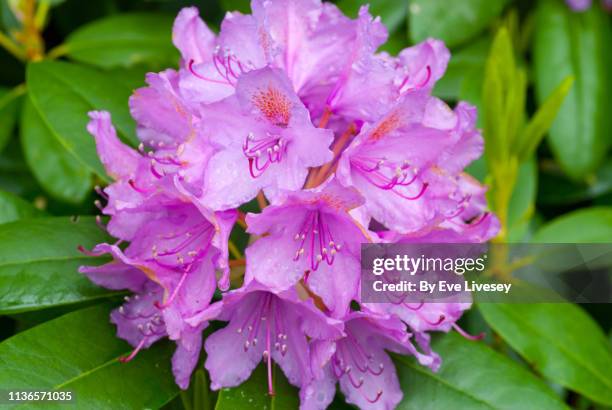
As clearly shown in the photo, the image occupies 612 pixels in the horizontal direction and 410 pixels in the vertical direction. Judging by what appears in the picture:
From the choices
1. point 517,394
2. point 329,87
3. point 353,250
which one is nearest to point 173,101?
point 329,87

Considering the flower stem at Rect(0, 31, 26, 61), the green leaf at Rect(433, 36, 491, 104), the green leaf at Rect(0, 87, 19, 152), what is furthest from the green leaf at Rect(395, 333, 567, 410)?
the flower stem at Rect(0, 31, 26, 61)

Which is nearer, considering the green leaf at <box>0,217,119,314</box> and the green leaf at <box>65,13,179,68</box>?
the green leaf at <box>0,217,119,314</box>

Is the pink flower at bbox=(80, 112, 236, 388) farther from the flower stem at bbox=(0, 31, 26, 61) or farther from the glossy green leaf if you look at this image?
the glossy green leaf

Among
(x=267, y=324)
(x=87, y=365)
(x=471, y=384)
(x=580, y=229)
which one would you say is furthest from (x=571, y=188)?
(x=87, y=365)

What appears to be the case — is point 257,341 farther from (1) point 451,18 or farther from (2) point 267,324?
(1) point 451,18

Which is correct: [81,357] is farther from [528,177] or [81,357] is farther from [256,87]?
[528,177]

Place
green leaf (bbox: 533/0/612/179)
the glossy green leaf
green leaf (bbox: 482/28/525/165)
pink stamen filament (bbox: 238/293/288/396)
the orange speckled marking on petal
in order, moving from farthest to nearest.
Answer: the glossy green leaf → green leaf (bbox: 533/0/612/179) → green leaf (bbox: 482/28/525/165) → pink stamen filament (bbox: 238/293/288/396) → the orange speckled marking on petal
